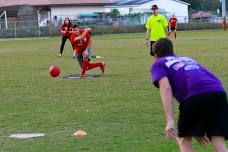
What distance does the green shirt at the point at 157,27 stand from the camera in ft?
70.5

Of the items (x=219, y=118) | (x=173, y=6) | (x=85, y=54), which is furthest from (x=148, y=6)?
(x=219, y=118)

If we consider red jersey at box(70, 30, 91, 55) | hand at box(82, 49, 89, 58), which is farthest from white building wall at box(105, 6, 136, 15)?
hand at box(82, 49, 89, 58)

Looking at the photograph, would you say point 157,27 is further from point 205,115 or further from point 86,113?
point 205,115

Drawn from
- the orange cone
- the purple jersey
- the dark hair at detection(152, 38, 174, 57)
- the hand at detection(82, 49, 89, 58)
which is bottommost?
the orange cone

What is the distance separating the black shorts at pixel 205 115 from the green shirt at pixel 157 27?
14.9m

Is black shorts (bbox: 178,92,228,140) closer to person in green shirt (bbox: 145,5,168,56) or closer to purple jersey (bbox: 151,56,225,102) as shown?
purple jersey (bbox: 151,56,225,102)

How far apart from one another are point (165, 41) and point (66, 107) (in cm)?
655

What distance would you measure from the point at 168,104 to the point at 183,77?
32 centimetres

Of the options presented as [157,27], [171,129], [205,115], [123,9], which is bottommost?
[171,129]

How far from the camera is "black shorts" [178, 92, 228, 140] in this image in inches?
253

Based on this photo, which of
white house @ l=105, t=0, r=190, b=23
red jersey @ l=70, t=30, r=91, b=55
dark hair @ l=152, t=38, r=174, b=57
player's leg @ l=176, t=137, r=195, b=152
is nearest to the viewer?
dark hair @ l=152, t=38, r=174, b=57

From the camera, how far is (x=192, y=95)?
21.1 feet

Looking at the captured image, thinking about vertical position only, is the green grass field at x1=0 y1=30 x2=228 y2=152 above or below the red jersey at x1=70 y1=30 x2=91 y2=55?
below

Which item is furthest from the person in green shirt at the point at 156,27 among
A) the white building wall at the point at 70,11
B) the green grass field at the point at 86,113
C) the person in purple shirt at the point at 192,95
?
the white building wall at the point at 70,11
